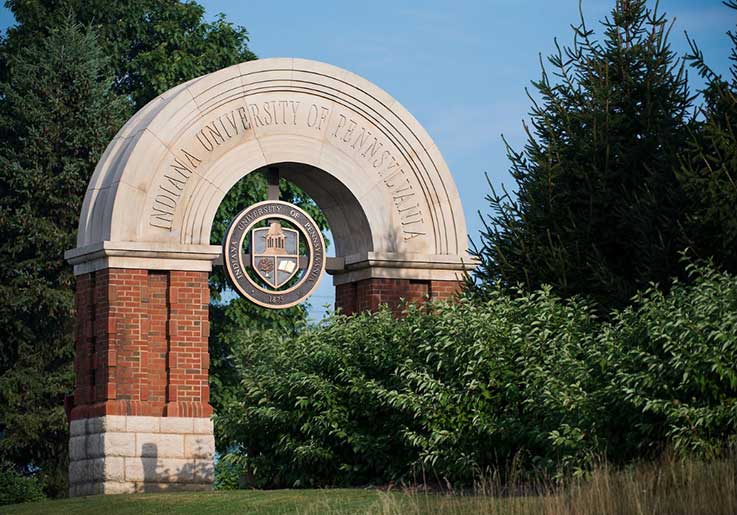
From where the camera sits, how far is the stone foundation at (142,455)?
1962cm

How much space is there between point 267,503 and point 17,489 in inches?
572

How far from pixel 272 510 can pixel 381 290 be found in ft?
24.7

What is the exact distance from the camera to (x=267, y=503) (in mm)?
15344

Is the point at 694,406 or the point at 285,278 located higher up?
the point at 285,278

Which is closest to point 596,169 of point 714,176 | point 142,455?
point 714,176

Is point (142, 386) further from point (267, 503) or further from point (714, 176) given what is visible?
point (714, 176)

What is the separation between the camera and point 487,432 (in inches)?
618

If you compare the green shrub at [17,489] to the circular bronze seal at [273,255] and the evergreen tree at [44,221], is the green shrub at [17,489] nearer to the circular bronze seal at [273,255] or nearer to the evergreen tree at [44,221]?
the evergreen tree at [44,221]

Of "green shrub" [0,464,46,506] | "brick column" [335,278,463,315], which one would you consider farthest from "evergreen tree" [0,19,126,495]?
"brick column" [335,278,463,315]

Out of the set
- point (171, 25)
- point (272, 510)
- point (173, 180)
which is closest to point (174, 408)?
point (173, 180)

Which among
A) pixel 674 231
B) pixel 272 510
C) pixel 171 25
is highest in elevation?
pixel 171 25

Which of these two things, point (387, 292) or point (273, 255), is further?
point (387, 292)

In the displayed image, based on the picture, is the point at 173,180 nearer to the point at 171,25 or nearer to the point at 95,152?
the point at 95,152

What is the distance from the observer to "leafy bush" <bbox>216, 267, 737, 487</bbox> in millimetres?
13789
